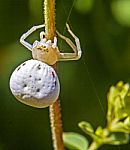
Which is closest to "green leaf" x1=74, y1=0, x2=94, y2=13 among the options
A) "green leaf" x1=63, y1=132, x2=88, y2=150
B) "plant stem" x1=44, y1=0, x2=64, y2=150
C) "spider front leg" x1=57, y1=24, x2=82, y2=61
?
"green leaf" x1=63, y1=132, x2=88, y2=150

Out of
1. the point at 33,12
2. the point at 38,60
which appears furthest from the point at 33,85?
the point at 33,12

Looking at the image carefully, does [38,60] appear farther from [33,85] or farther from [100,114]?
[100,114]

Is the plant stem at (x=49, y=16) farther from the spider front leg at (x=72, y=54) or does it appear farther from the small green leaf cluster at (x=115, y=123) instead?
the small green leaf cluster at (x=115, y=123)

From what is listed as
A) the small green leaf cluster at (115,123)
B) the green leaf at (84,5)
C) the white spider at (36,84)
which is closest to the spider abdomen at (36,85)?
the white spider at (36,84)

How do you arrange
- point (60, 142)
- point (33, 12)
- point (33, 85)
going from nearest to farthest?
point (33, 85) < point (60, 142) < point (33, 12)

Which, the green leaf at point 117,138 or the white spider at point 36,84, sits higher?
the white spider at point 36,84

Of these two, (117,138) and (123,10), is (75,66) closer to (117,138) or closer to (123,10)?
(123,10)

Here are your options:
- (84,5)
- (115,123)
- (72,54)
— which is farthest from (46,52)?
(84,5)
